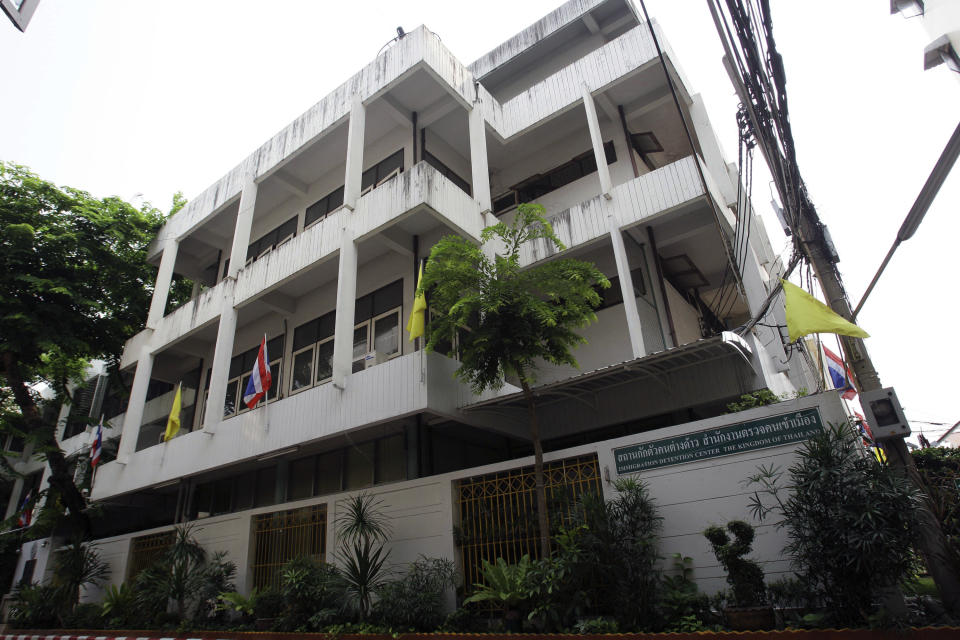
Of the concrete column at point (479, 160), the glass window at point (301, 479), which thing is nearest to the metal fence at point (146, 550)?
the glass window at point (301, 479)

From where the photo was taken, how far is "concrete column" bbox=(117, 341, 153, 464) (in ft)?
49.0

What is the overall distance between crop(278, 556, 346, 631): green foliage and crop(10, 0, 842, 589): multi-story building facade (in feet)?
3.02

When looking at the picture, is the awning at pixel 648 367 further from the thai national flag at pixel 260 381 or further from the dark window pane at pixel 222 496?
the dark window pane at pixel 222 496

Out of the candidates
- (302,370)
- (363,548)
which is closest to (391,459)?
(363,548)

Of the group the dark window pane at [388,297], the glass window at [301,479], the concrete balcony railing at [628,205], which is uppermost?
the concrete balcony railing at [628,205]

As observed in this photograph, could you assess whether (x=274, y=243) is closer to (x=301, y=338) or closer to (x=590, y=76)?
(x=301, y=338)

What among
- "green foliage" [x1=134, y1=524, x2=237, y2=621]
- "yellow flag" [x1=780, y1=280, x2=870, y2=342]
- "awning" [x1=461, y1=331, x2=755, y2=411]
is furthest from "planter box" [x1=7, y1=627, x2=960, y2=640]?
"awning" [x1=461, y1=331, x2=755, y2=411]

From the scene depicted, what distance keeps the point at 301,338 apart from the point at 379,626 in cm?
866

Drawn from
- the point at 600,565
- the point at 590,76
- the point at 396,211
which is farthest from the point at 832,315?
the point at 590,76

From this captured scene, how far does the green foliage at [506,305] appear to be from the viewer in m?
7.90

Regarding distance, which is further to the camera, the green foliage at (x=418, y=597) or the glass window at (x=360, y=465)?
the glass window at (x=360, y=465)

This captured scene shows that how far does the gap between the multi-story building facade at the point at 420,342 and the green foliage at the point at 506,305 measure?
1.08 meters

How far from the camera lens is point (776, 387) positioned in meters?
10.6

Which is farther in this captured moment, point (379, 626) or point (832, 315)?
point (379, 626)
